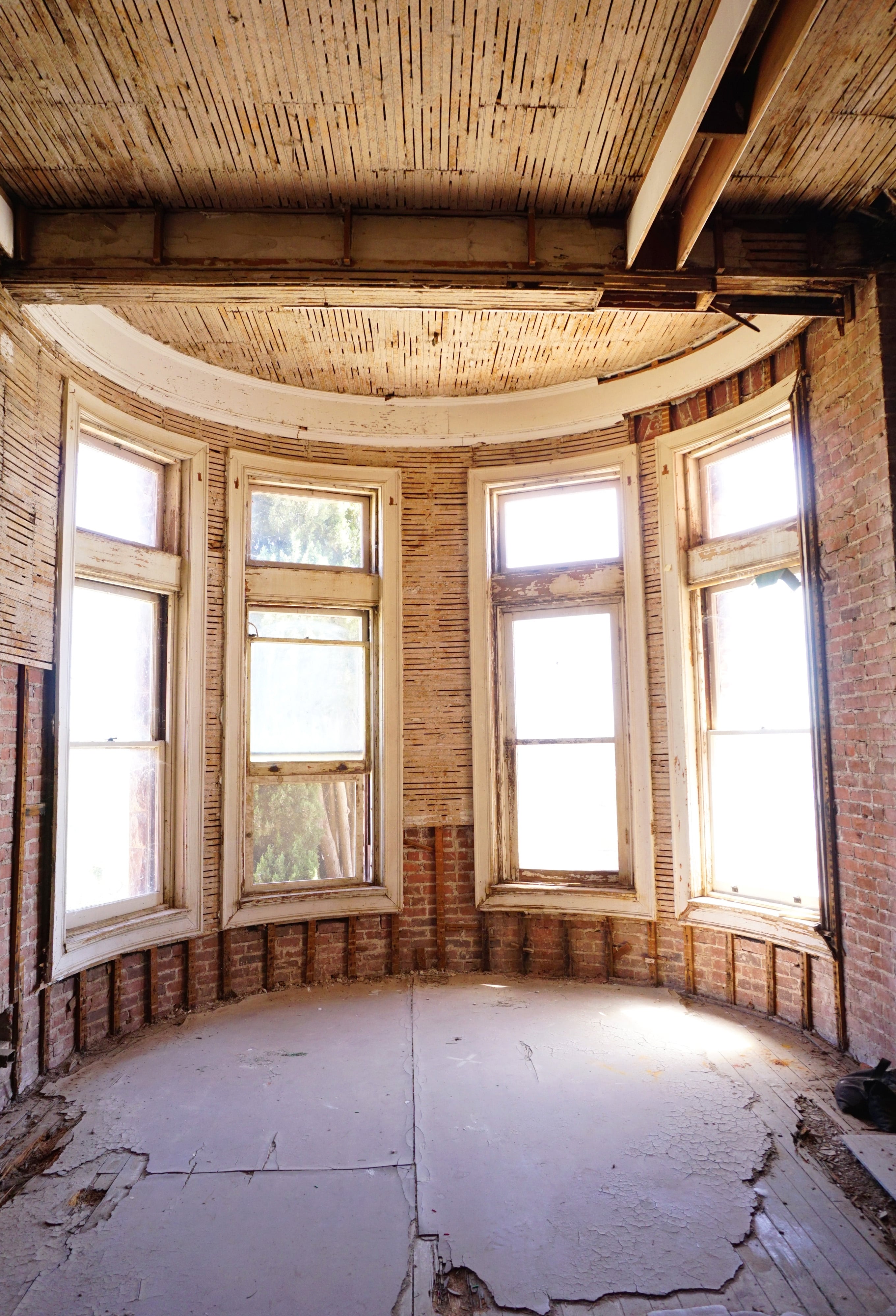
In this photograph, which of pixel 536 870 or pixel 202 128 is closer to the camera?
pixel 202 128

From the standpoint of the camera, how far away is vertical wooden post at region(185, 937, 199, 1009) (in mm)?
4250

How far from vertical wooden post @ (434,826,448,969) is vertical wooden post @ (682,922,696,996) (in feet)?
4.68

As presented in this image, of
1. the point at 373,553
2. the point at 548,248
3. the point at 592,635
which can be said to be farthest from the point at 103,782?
the point at 548,248

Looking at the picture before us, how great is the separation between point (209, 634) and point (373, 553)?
120 cm

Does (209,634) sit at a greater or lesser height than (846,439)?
lesser

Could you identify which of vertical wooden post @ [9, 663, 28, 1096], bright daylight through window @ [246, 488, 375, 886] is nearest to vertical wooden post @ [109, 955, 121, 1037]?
vertical wooden post @ [9, 663, 28, 1096]

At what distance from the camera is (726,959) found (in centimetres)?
418

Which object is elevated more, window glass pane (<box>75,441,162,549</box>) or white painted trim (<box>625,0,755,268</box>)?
white painted trim (<box>625,0,755,268</box>)

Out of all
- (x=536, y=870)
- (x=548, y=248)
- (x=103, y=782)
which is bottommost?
(x=536, y=870)

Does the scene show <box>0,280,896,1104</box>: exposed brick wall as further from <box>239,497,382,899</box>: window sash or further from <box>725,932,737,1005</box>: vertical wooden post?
<box>239,497,382,899</box>: window sash

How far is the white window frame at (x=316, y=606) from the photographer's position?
14.8 ft

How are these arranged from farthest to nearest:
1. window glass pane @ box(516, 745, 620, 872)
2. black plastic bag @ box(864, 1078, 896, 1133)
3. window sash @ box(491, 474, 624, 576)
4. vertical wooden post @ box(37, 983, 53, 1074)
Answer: window sash @ box(491, 474, 624, 576), window glass pane @ box(516, 745, 620, 872), vertical wooden post @ box(37, 983, 53, 1074), black plastic bag @ box(864, 1078, 896, 1133)

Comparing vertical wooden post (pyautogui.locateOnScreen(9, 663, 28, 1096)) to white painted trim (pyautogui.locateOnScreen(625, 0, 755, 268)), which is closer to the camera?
white painted trim (pyautogui.locateOnScreen(625, 0, 755, 268))

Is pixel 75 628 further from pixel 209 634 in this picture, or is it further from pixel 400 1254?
pixel 400 1254
